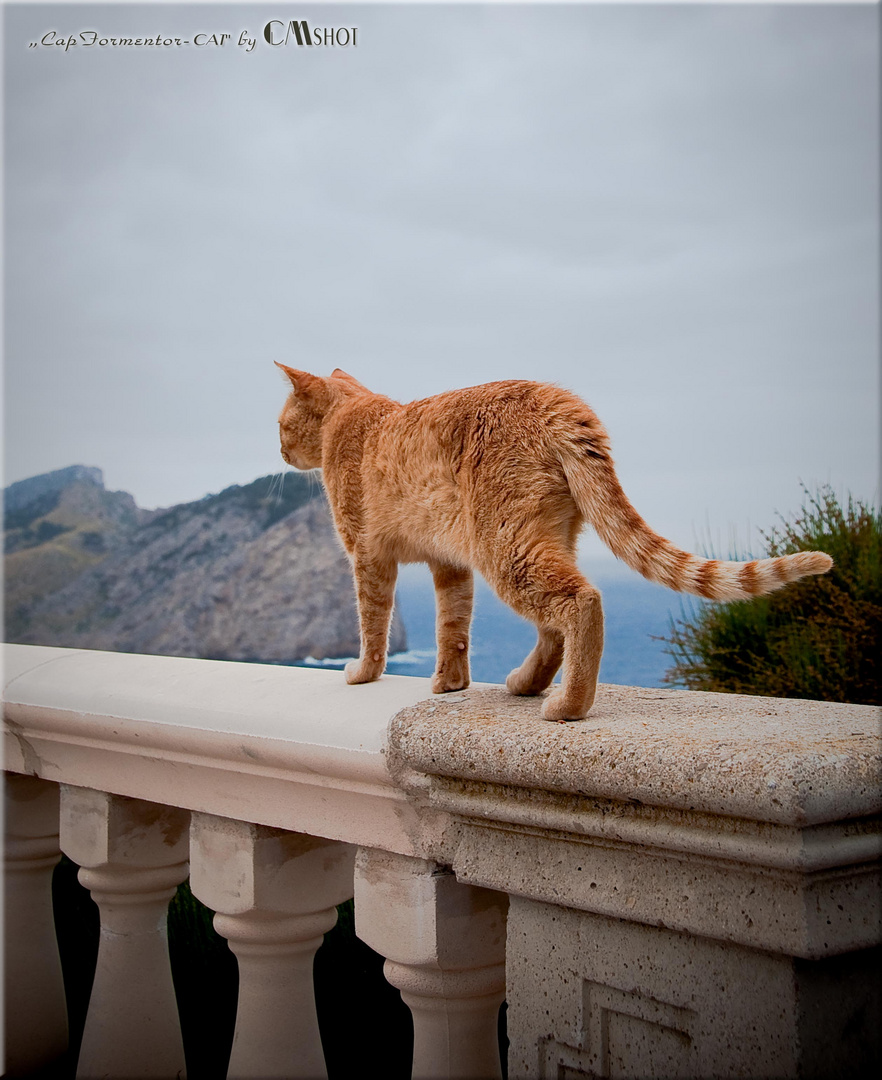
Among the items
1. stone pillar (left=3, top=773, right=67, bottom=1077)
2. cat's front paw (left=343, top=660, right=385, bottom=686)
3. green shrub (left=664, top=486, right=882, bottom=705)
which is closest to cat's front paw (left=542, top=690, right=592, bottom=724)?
cat's front paw (left=343, top=660, right=385, bottom=686)

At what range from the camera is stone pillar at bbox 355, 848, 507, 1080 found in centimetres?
116

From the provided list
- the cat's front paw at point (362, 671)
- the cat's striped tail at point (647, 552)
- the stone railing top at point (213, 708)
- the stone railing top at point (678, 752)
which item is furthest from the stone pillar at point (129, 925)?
the cat's striped tail at point (647, 552)

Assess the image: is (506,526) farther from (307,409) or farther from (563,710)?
(307,409)

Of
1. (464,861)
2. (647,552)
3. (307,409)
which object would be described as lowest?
(464,861)

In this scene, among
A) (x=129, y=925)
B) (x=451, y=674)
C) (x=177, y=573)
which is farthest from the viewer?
(x=177, y=573)

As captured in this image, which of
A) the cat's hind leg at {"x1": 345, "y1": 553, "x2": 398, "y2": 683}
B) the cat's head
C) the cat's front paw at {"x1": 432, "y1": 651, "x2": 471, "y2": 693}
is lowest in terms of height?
the cat's front paw at {"x1": 432, "y1": 651, "x2": 471, "y2": 693}

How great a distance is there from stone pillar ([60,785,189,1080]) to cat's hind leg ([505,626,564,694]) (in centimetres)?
70

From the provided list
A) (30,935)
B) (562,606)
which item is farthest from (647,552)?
(30,935)

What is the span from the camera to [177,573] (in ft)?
23.1

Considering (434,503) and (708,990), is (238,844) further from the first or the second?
(708,990)

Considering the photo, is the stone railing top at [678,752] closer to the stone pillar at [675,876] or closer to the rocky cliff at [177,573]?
the stone pillar at [675,876]

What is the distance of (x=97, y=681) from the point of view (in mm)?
1576

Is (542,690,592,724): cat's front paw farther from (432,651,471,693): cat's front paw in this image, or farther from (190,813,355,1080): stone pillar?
(190,813,355,1080): stone pillar

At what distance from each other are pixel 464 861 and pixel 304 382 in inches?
40.2
